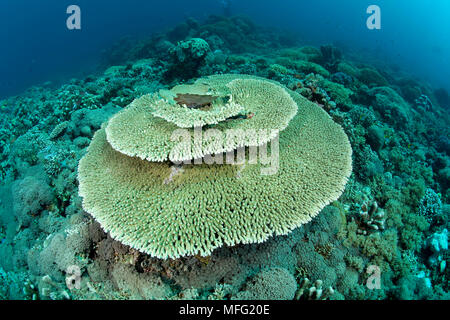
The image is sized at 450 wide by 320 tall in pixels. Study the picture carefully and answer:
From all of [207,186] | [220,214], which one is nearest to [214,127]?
[207,186]

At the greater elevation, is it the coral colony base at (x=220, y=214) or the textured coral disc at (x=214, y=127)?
the textured coral disc at (x=214, y=127)

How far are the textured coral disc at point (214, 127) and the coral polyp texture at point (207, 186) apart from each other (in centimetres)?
1

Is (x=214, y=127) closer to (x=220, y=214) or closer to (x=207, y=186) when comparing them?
(x=207, y=186)

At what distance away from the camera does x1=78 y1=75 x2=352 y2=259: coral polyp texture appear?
8.37 feet

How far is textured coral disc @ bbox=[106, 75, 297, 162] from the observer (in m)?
2.75

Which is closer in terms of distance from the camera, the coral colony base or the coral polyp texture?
the coral polyp texture

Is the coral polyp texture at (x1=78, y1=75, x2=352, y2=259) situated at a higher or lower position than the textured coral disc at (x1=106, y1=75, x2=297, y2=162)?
lower

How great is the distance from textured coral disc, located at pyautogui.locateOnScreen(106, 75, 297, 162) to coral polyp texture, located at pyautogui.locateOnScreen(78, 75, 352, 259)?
0.05 feet

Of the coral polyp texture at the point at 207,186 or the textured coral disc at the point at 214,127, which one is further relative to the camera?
the textured coral disc at the point at 214,127

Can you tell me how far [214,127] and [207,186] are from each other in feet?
2.44

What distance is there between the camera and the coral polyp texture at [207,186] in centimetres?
255

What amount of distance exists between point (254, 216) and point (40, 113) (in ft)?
31.3

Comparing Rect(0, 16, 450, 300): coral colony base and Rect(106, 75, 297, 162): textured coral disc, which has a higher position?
Rect(106, 75, 297, 162): textured coral disc
